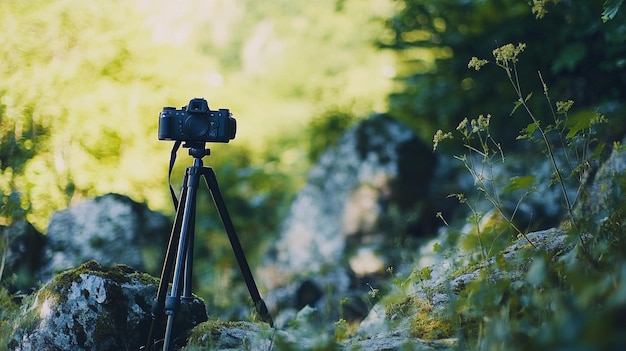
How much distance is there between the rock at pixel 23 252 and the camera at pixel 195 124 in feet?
6.55

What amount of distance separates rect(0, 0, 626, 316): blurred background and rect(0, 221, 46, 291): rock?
195 millimetres

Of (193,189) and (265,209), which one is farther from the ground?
(193,189)

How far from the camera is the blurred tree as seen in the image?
19.5 ft

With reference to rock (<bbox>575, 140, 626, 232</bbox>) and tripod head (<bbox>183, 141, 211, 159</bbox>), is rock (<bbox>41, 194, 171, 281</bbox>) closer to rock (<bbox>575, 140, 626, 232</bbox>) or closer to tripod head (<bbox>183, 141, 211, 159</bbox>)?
tripod head (<bbox>183, 141, 211, 159</bbox>)

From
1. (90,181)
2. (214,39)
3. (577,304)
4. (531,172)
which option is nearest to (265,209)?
(90,181)

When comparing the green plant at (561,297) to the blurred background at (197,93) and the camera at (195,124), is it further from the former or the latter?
the blurred background at (197,93)

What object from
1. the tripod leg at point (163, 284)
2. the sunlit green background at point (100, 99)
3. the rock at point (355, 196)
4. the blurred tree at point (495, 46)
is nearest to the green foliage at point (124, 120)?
the sunlit green background at point (100, 99)

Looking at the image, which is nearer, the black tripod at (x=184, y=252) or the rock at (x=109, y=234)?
the black tripod at (x=184, y=252)

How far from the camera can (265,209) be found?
1030cm

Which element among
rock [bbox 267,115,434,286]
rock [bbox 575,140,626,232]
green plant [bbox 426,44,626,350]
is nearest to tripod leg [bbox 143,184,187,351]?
green plant [bbox 426,44,626,350]

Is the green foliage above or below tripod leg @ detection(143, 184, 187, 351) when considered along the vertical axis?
above

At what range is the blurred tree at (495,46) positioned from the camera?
5953 millimetres

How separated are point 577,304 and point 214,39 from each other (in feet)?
61.8

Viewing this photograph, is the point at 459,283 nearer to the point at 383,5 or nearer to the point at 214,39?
the point at 383,5
